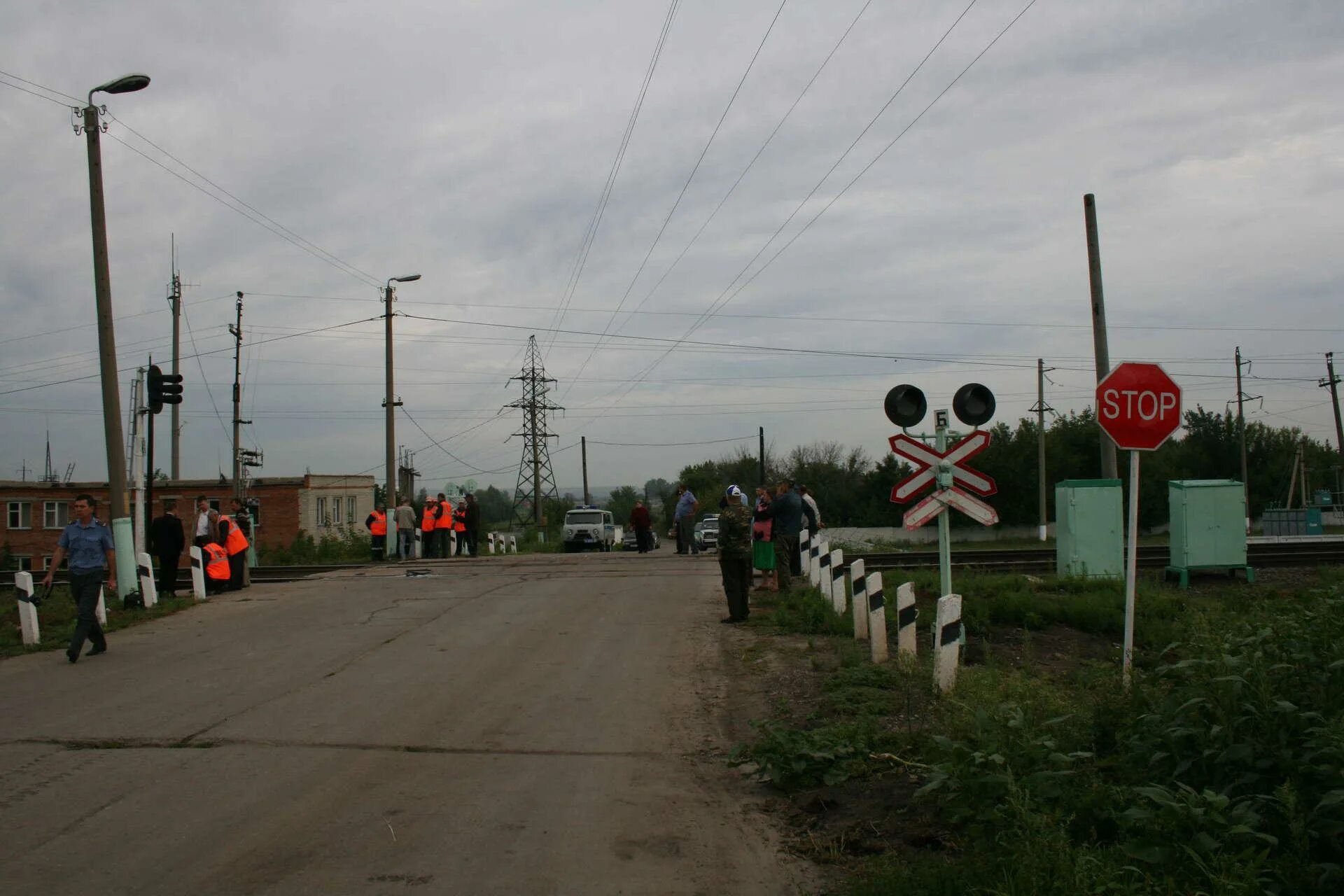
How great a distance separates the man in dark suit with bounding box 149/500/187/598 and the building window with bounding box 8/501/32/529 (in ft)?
136

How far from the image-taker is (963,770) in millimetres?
5246

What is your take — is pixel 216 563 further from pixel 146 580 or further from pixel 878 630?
pixel 878 630

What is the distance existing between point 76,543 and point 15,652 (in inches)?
74.1

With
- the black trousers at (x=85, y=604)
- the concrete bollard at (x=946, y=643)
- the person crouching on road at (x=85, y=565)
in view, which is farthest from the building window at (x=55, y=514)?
the concrete bollard at (x=946, y=643)

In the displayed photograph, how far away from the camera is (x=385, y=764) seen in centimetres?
721

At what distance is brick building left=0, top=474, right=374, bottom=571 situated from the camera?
5134cm

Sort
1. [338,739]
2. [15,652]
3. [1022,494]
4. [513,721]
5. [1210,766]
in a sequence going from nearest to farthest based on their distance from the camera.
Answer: [1210,766] → [338,739] → [513,721] → [15,652] → [1022,494]

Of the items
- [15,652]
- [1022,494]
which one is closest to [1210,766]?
[15,652]

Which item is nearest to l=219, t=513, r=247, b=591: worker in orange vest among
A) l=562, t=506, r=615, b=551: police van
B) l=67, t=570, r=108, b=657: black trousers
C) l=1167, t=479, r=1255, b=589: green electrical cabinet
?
l=67, t=570, r=108, b=657: black trousers

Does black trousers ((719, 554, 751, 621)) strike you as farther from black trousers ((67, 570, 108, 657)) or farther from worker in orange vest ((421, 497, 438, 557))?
worker in orange vest ((421, 497, 438, 557))

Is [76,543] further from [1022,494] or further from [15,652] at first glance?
[1022,494]

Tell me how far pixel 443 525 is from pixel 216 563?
1196 cm

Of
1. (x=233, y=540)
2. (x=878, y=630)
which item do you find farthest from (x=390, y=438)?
(x=878, y=630)

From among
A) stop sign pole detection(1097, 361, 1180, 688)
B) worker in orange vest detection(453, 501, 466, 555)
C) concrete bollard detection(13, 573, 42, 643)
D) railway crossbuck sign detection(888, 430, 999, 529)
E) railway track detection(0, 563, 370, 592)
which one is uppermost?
stop sign pole detection(1097, 361, 1180, 688)
